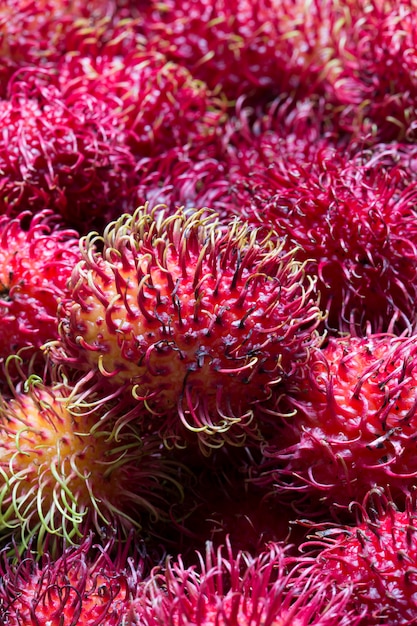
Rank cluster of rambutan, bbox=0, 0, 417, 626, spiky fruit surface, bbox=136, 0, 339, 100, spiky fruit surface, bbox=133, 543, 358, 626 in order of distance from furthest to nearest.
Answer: spiky fruit surface, bbox=136, 0, 339, 100 < cluster of rambutan, bbox=0, 0, 417, 626 < spiky fruit surface, bbox=133, 543, 358, 626

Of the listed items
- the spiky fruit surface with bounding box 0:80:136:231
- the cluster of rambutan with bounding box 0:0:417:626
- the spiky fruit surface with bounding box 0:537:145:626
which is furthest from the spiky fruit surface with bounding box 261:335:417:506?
the spiky fruit surface with bounding box 0:80:136:231

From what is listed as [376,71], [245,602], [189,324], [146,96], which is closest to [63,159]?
[146,96]

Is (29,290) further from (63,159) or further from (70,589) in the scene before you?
(70,589)

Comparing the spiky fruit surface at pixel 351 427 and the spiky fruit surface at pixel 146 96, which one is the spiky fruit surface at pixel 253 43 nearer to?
the spiky fruit surface at pixel 146 96

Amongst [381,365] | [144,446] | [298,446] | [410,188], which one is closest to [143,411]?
[144,446]

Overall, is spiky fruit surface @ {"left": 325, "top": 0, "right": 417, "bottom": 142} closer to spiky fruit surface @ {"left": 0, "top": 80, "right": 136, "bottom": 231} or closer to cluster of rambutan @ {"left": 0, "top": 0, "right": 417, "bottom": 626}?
cluster of rambutan @ {"left": 0, "top": 0, "right": 417, "bottom": 626}

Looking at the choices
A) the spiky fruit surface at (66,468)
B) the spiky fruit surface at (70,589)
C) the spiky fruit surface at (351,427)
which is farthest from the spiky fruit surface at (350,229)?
the spiky fruit surface at (70,589)

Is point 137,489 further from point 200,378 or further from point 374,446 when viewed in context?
point 374,446
